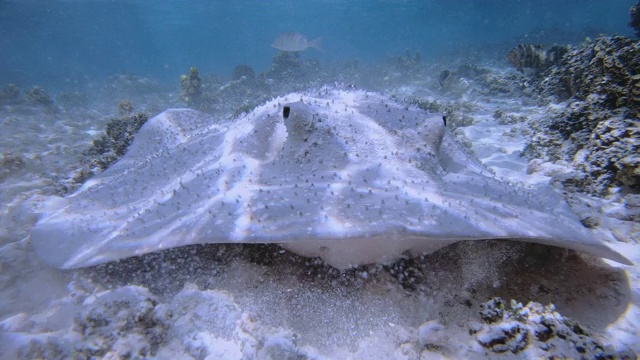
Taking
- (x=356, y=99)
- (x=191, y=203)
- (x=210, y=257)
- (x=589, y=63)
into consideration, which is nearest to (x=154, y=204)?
(x=191, y=203)

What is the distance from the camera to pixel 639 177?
152 inches

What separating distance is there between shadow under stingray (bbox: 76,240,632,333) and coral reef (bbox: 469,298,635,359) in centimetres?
23

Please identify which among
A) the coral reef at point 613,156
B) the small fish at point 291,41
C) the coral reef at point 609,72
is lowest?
the coral reef at point 613,156

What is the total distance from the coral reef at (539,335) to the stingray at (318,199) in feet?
1.60

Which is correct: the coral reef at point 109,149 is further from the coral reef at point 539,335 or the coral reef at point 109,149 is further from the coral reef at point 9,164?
the coral reef at point 539,335

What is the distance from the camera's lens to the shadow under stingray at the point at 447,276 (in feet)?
7.67

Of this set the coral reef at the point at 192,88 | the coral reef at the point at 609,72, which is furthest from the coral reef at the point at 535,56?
the coral reef at the point at 192,88

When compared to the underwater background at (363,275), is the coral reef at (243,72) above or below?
above

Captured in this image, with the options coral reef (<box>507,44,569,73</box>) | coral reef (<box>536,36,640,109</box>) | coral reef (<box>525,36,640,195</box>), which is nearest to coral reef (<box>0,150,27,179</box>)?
coral reef (<box>525,36,640,195</box>)

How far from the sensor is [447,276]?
2.52 metres

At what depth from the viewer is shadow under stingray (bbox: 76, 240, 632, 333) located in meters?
2.34

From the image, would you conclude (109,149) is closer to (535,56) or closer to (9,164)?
(9,164)

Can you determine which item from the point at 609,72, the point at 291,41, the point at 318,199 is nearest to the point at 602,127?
the point at 609,72

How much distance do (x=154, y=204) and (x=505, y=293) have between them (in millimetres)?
3229
